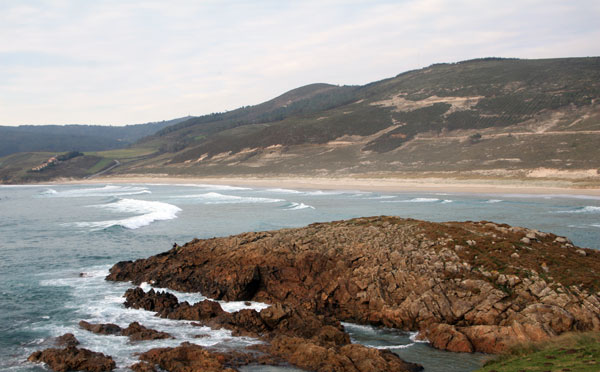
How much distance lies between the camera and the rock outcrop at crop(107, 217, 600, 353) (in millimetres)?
11617

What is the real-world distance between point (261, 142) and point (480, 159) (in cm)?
5785

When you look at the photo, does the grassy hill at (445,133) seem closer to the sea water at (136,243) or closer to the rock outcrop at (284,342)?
the sea water at (136,243)

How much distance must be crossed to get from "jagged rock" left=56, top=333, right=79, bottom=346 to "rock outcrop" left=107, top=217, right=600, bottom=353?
4605 mm

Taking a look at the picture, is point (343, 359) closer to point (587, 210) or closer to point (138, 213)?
point (587, 210)

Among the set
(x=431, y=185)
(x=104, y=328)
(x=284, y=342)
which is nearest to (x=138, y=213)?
(x=104, y=328)

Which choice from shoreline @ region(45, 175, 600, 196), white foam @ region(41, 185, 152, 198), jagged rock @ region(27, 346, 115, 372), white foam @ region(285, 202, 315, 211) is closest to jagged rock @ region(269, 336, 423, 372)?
jagged rock @ region(27, 346, 115, 372)

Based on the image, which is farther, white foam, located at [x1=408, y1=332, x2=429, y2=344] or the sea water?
the sea water

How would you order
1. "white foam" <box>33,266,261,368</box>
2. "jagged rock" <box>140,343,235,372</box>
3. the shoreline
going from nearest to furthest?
"jagged rock" <box>140,343,235,372</box>
"white foam" <box>33,266,261,368</box>
the shoreline

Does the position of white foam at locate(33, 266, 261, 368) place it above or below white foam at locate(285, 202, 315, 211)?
below

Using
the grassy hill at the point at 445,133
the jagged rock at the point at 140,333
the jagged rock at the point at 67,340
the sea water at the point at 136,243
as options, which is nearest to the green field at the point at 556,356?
the sea water at the point at 136,243

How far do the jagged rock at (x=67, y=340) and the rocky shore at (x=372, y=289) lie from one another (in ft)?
2.85

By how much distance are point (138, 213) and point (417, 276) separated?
31897 millimetres

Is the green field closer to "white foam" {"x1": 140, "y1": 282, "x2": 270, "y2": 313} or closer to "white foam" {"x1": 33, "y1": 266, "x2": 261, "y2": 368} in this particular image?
"white foam" {"x1": 33, "y1": 266, "x2": 261, "y2": 368}

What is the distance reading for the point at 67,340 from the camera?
39.6 feet
